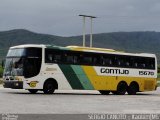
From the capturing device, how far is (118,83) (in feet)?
116

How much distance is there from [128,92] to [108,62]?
9.33 feet

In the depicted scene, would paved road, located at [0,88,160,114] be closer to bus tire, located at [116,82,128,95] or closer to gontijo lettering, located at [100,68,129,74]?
gontijo lettering, located at [100,68,129,74]

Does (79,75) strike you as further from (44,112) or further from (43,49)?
(44,112)

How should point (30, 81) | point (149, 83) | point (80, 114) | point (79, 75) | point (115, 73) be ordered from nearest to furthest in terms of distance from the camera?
point (80, 114), point (30, 81), point (79, 75), point (115, 73), point (149, 83)

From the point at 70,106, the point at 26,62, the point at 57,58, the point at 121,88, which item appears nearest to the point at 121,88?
the point at 121,88

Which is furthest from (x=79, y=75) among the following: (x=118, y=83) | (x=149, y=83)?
(x=149, y=83)

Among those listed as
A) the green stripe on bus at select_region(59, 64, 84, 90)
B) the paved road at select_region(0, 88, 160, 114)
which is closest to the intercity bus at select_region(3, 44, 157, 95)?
the green stripe on bus at select_region(59, 64, 84, 90)

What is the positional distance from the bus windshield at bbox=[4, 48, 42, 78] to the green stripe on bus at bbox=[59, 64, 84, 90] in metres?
1.55

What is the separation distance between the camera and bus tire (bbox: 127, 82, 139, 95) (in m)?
36.0

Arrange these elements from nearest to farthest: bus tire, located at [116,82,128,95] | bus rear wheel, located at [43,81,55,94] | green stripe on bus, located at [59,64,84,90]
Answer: bus rear wheel, located at [43,81,55,94], green stripe on bus, located at [59,64,84,90], bus tire, located at [116,82,128,95]

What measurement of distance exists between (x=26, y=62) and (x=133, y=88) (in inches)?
341

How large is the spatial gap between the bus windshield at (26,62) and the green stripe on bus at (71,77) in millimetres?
1550

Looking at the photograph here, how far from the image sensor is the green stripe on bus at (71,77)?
31.9 m

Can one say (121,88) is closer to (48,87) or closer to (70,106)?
(48,87)
